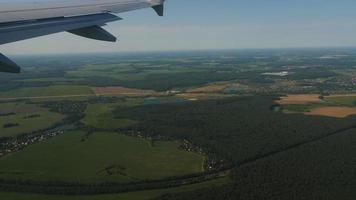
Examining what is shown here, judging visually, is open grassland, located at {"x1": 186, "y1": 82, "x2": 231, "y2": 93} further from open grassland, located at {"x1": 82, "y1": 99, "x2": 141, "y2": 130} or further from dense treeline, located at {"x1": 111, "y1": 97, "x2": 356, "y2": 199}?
open grassland, located at {"x1": 82, "y1": 99, "x2": 141, "y2": 130}

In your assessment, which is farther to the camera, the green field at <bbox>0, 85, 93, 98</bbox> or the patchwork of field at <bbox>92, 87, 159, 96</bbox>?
the patchwork of field at <bbox>92, 87, 159, 96</bbox>

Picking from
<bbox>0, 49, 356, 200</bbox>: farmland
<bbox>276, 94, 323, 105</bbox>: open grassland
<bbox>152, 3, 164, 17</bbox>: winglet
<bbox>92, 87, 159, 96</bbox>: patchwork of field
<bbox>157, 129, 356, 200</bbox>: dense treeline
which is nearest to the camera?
<bbox>152, 3, 164, 17</bbox>: winglet

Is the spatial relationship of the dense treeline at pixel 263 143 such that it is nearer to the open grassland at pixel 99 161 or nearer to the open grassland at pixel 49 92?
the open grassland at pixel 99 161

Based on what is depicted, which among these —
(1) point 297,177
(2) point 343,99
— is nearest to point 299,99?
(2) point 343,99

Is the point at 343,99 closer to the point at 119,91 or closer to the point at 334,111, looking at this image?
the point at 334,111

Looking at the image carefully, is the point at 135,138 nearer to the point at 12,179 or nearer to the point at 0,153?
the point at 0,153

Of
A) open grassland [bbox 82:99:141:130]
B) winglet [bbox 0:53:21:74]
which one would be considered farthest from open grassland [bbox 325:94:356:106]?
winglet [bbox 0:53:21:74]

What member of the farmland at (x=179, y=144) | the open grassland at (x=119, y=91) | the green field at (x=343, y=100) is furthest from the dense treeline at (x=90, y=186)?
the open grassland at (x=119, y=91)
